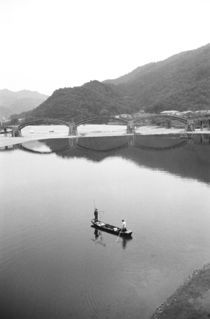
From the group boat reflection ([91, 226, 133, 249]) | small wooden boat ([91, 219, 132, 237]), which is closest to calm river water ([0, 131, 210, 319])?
boat reflection ([91, 226, 133, 249])

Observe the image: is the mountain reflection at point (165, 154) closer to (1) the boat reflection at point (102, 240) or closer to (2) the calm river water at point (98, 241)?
(2) the calm river water at point (98, 241)

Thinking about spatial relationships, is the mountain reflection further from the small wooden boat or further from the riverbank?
the riverbank

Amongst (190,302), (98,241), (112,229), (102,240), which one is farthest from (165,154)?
(190,302)

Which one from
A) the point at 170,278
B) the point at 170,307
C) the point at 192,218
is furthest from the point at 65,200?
the point at 170,307

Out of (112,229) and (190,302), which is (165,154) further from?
(190,302)

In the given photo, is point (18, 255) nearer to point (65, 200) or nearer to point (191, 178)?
point (65, 200)
